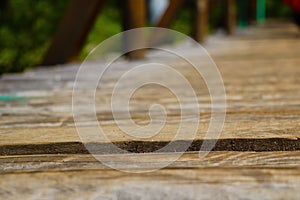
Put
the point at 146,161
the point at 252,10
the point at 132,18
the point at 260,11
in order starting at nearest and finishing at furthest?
the point at 146,161 → the point at 132,18 → the point at 252,10 → the point at 260,11

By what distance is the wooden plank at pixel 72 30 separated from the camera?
297cm

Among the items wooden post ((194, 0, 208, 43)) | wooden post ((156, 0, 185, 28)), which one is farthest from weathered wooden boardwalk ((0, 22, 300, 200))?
wooden post ((194, 0, 208, 43))

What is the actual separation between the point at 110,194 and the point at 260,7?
13.9 m

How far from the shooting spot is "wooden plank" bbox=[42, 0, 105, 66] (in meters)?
2.97

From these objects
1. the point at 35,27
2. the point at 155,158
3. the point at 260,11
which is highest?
the point at 155,158

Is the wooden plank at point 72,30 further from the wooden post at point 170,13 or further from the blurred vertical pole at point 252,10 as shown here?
the blurred vertical pole at point 252,10

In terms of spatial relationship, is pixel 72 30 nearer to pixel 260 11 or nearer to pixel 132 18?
pixel 132 18

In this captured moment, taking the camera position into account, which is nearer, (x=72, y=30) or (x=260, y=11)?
(x=72, y=30)

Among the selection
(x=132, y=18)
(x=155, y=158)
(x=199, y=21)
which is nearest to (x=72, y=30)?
(x=132, y=18)

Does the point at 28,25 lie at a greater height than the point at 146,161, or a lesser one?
lesser

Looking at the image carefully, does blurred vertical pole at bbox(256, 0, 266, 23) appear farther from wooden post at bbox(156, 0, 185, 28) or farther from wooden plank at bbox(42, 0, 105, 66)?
wooden plank at bbox(42, 0, 105, 66)

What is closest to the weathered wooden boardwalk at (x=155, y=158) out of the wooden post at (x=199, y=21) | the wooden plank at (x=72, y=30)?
the wooden plank at (x=72, y=30)

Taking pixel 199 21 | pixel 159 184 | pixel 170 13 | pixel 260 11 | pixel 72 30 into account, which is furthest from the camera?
pixel 260 11

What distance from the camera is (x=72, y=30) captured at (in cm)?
304
